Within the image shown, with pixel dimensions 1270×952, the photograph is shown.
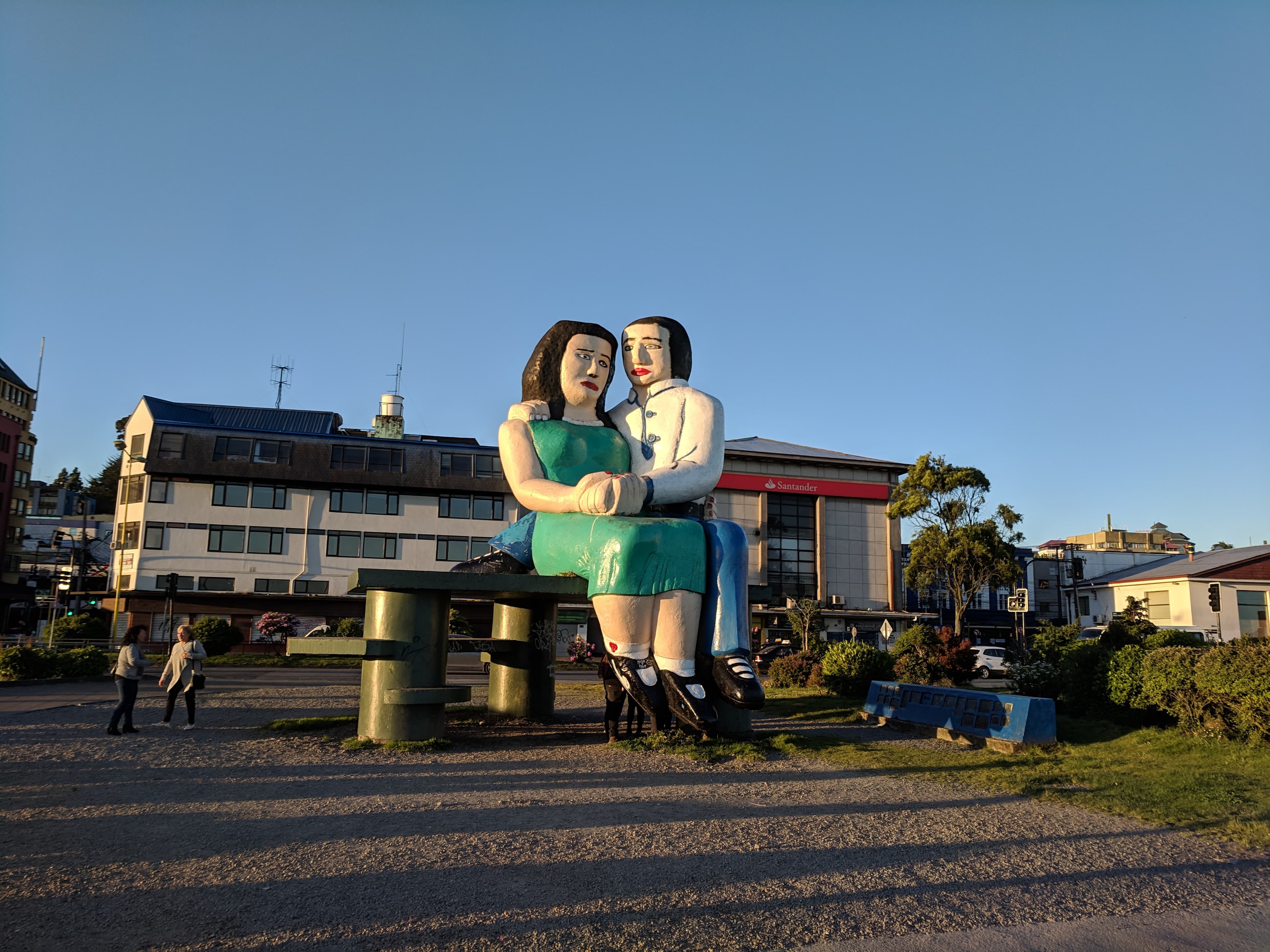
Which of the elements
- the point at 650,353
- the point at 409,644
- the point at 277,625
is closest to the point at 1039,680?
the point at 650,353

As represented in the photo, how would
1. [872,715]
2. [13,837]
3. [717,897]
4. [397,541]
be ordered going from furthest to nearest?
[397,541] → [872,715] → [13,837] → [717,897]

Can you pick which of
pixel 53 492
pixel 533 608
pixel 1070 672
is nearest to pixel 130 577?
pixel 533 608

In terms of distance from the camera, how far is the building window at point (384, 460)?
45031 millimetres

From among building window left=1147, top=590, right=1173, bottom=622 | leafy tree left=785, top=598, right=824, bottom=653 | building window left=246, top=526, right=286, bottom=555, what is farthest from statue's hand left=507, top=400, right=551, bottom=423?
building window left=1147, top=590, right=1173, bottom=622

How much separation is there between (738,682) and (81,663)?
18214mm

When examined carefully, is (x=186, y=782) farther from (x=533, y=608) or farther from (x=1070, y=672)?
(x=1070, y=672)

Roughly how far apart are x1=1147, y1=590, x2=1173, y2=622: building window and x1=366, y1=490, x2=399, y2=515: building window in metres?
37.2

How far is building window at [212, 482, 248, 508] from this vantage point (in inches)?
1710

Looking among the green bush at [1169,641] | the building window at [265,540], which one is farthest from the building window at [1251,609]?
the building window at [265,540]

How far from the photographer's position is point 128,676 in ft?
38.6

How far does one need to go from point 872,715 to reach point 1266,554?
1508 inches

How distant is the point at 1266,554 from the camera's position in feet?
141

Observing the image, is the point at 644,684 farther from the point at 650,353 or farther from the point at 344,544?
the point at 344,544

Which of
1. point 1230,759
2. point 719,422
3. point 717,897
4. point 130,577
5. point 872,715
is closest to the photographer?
point 717,897
